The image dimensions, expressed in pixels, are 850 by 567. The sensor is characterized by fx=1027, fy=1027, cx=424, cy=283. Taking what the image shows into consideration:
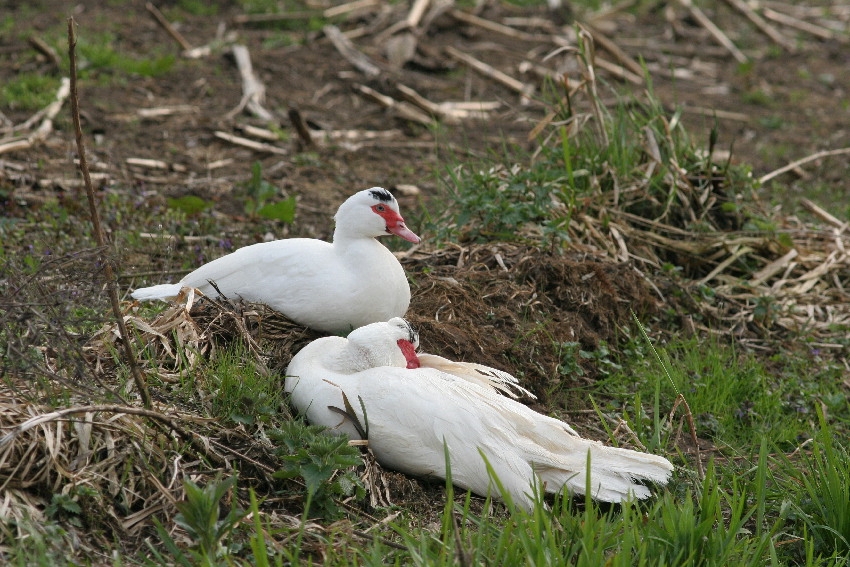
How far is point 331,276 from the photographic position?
4.89 meters

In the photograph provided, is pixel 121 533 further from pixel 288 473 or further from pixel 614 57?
pixel 614 57

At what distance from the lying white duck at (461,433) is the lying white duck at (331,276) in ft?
1.70

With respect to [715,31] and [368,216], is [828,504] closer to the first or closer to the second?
Answer: [368,216]

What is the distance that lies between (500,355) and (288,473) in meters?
1.69

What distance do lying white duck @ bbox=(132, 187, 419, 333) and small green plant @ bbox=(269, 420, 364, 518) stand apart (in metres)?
1.07

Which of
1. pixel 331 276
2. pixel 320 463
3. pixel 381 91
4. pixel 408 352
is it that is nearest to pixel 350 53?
pixel 381 91

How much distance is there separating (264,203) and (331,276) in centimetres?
259

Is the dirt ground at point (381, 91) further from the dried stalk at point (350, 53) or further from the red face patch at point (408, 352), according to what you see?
the red face patch at point (408, 352)

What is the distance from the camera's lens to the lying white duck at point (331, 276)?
486 centimetres

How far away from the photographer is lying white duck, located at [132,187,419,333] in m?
4.86

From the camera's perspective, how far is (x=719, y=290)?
6.38m

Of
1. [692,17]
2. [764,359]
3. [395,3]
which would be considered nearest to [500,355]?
[764,359]

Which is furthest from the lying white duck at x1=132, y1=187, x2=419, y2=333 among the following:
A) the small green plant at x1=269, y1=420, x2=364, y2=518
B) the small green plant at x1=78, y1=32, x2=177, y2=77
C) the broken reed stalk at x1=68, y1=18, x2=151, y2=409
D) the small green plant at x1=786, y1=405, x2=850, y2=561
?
the small green plant at x1=78, y1=32, x2=177, y2=77

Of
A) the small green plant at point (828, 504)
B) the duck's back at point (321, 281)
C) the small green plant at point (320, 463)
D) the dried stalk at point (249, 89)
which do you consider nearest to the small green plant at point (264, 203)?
the dried stalk at point (249, 89)
